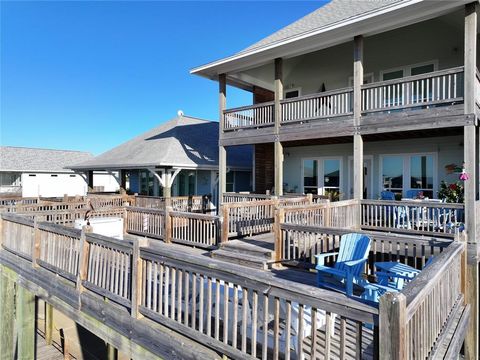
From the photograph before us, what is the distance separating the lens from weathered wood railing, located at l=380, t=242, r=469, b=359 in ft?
7.00

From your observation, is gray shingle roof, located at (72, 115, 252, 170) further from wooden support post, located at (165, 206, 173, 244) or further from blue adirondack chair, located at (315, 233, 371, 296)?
blue adirondack chair, located at (315, 233, 371, 296)

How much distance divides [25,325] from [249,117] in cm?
1032

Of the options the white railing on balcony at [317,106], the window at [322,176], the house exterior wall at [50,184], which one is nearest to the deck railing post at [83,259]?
the white railing on balcony at [317,106]

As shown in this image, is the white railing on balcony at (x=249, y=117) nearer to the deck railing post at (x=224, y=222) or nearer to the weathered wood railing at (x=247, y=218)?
the weathered wood railing at (x=247, y=218)

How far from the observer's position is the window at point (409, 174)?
11.5m

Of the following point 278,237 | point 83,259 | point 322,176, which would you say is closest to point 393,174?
point 322,176

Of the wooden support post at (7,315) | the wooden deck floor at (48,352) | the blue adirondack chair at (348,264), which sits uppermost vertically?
the blue adirondack chair at (348,264)

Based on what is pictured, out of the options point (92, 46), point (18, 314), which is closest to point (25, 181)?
point (92, 46)

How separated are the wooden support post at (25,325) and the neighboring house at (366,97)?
7.95 meters

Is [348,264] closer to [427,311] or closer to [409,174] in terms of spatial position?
[427,311]

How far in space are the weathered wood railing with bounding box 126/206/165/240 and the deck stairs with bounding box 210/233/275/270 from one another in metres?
3.18

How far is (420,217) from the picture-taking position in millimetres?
9383

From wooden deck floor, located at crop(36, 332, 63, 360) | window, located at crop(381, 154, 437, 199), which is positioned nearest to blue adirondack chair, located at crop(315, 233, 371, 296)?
window, located at crop(381, 154, 437, 199)

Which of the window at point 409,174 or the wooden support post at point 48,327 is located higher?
the window at point 409,174
